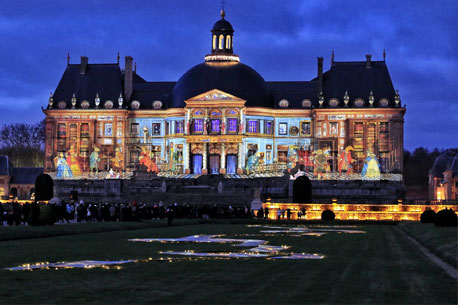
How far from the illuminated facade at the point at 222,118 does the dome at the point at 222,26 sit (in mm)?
448

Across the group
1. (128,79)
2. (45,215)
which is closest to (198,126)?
(128,79)

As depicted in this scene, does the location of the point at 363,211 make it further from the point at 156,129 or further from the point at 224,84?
the point at 156,129

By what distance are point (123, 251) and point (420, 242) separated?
49.9 feet

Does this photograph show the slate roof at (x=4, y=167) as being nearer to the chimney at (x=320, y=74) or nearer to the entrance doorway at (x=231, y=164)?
the entrance doorway at (x=231, y=164)

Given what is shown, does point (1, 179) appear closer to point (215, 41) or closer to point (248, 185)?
point (215, 41)

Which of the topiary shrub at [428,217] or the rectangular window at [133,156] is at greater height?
the rectangular window at [133,156]

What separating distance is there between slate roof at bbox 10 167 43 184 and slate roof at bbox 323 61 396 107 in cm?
4802

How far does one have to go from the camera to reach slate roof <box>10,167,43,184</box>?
439ft

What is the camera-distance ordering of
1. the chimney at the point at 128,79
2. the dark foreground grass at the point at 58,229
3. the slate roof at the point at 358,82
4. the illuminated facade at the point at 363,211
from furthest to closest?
the chimney at the point at 128,79
the slate roof at the point at 358,82
the illuminated facade at the point at 363,211
the dark foreground grass at the point at 58,229

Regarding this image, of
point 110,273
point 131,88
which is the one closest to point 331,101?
point 131,88

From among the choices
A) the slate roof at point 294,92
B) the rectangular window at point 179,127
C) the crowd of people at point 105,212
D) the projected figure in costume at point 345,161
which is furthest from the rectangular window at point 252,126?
the crowd of people at point 105,212

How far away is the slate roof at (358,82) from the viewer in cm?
12525

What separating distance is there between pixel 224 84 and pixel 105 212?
6809cm

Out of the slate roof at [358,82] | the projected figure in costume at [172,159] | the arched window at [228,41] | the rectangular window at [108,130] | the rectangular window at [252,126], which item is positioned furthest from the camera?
the arched window at [228,41]
